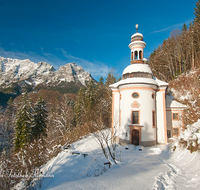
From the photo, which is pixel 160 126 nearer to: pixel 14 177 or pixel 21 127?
pixel 14 177

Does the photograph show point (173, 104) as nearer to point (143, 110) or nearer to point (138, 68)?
point (143, 110)

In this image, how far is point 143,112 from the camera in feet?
48.6

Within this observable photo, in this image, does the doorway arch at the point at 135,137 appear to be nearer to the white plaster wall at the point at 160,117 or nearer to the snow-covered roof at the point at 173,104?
the white plaster wall at the point at 160,117

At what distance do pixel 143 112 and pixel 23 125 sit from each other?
18.6m

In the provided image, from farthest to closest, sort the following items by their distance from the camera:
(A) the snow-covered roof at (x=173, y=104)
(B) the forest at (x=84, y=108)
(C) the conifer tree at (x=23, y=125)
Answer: (C) the conifer tree at (x=23, y=125) → (B) the forest at (x=84, y=108) → (A) the snow-covered roof at (x=173, y=104)

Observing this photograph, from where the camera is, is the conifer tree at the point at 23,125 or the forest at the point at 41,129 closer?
the forest at the point at 41,129

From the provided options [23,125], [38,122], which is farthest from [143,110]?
[23,125]

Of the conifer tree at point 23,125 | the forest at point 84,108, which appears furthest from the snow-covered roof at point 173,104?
the conifer tree at point 23,125

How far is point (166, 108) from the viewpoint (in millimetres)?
17312

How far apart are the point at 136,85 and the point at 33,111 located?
722 inches

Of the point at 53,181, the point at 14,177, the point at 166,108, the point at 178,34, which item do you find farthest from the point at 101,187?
the point at 178,34

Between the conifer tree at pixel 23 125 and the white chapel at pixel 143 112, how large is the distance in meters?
14.5

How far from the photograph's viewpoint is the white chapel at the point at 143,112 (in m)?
14.7

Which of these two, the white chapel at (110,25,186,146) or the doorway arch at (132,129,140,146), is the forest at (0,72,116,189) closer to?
the white chapel at (110,25,186,146)
